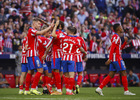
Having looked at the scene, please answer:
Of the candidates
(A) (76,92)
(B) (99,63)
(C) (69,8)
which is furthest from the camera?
(C) (69,8)

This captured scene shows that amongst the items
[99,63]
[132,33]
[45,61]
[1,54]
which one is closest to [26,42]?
[45,61]

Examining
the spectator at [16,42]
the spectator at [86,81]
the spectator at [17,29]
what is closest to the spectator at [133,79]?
the spectator at [86,81]

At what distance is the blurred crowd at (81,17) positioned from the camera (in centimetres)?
1817

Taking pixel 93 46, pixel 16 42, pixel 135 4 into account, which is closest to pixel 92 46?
pixel 93 46

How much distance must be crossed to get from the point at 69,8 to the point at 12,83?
6.48 metres

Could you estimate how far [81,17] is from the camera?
20.5 meters

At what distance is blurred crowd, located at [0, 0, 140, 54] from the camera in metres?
18.2

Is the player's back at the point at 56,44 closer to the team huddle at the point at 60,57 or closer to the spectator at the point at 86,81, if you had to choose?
the team huddle at the point at 60,57

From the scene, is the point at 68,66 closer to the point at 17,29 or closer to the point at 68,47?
the point at 68,47

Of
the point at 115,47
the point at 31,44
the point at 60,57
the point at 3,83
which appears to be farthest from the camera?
the point at 3,83

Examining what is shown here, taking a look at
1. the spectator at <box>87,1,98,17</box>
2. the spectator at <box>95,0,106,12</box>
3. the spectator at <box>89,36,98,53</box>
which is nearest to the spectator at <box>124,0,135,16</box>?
the spectator at <box>95,0,106,12</box>

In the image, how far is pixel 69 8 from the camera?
20.7 m

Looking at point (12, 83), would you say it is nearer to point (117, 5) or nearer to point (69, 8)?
point (69, 8)

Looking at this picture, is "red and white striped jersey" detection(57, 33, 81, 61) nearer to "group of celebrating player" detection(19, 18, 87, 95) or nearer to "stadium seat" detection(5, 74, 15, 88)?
"group of celebrating player" detection(19, 18, 87, 95)
